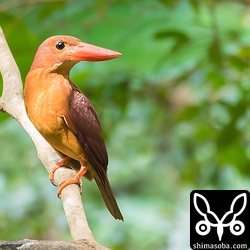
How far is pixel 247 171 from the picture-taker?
2547 millimetres

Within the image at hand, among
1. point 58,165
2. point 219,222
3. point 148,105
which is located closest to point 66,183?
point 58,165

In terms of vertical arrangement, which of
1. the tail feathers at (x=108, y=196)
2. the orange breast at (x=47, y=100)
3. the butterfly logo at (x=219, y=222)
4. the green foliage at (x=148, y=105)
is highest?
the green foliage at (x=148, y=105)

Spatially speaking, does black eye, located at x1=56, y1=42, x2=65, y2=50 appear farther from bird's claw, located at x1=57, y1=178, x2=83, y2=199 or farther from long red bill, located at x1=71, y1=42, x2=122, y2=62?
bird's claw, located at x1=57, y1=178, x2=83, y2=199

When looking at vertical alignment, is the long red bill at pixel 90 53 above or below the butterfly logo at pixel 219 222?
above

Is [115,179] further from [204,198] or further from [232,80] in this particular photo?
[204,198]

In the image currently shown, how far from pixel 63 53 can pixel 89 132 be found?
0.55 feet

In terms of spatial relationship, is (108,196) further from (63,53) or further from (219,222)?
(63,53)

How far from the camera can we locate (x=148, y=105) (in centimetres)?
336

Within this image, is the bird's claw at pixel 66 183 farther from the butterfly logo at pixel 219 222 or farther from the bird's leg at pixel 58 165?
the butterfly logo at pixel 219 222

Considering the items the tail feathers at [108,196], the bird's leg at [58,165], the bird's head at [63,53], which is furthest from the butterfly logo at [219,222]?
the bird's head at [63,53]

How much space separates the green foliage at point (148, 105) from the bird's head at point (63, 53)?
453mm

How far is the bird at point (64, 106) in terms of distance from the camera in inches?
43.1

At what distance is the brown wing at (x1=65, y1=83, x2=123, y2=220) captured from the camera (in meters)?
1.16

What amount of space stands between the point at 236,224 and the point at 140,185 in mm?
3555
